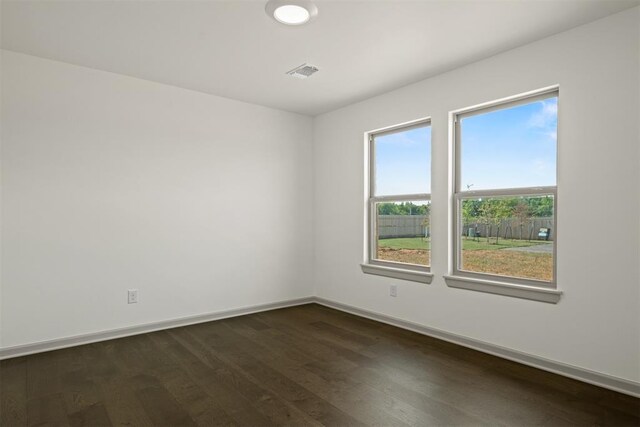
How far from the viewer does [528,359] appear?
116 inches

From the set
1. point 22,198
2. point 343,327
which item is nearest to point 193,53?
point 22,198

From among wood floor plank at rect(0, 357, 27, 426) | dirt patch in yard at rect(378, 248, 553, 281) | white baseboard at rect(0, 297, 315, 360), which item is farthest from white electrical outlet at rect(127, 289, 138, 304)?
dirt patch in yard at rect(378, 248, 553, 281)

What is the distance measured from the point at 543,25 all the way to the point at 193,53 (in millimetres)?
2671

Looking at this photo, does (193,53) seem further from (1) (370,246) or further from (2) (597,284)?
(2) (597,284)

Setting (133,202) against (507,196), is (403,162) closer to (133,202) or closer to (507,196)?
(507,196)

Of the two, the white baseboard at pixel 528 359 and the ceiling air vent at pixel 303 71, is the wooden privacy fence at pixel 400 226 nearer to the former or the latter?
the white baseboard at pixel 528 359

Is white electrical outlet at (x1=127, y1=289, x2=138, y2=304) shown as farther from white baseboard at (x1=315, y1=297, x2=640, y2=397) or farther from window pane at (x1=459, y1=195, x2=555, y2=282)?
window pane at (x1=459, y1=195, x2=555, y2=282)

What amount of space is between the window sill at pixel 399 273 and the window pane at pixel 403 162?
2.73 ft

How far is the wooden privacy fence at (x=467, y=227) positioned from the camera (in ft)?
10.00

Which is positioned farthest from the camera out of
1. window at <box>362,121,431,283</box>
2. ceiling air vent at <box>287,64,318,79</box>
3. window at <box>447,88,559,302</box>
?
window at <box>362,121,431,283</box>

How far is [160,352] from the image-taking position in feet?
10.6

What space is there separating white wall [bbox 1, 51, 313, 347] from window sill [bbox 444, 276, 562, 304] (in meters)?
2.20

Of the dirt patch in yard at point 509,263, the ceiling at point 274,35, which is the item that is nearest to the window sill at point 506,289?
the dirt patch in yard at point 509,263

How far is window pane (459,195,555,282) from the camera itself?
9.80 ft
